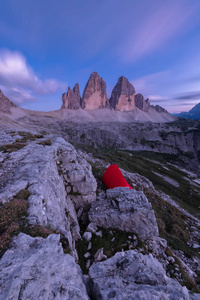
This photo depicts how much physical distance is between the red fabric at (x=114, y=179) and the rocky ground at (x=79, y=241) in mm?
1385

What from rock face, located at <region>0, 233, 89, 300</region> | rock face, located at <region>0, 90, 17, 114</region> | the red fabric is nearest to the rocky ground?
rock face, located at <region>0, 233, 89, 300</region>

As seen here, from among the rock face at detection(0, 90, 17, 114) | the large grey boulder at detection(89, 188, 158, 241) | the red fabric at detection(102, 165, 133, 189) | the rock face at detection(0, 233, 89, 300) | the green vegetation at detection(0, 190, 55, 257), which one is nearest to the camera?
the rock face at detection(0, 233, 89, 300)

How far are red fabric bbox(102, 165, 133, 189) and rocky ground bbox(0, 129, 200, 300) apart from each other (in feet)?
4.54

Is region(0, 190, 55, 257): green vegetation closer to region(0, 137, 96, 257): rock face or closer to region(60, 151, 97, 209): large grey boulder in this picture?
region(0, 137, 96, 257): rock face

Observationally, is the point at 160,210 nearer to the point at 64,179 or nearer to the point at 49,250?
the point at 64,179

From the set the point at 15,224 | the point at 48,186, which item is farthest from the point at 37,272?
the point at 48,186

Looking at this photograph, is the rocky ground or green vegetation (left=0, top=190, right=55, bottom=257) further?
green vegetation (left=0, top=190, right=55, bottom=257)

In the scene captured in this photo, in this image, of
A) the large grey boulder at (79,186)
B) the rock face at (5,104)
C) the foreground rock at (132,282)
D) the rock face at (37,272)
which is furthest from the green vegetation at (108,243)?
the rock face at (5,104)

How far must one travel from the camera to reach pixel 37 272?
4051 millimetres

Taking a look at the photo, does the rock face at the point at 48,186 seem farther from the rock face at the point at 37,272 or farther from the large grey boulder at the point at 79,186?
the rock face at the point at 37,272

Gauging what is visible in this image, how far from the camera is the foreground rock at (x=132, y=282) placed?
14.3ft

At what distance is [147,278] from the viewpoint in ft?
16.6

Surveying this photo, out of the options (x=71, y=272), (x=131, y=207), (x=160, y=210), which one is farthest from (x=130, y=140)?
(x=71, y=272)

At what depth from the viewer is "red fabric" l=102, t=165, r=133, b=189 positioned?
17.5 meters
